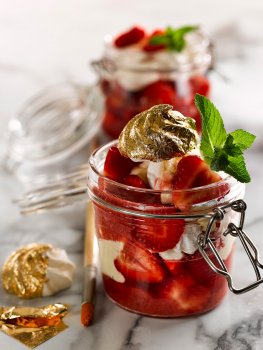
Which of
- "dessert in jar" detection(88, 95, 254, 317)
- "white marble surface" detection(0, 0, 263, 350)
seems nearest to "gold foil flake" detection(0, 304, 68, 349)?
"white marble surface" detection(0, 0, 263, 350)

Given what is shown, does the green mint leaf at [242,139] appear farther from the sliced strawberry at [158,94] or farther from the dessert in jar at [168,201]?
the sliced strawberry at [158,94]

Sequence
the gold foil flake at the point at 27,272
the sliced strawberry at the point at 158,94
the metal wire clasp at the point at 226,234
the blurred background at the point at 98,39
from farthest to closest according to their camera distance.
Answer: the blurred background at the point at 98,39, the sliced strawberry at the point at 158,94, the gold foil flake at the point at 27,272, the metal wire clasp at the point at 226,234

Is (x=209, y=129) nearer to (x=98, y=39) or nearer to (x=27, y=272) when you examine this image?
(x=27, y=272)

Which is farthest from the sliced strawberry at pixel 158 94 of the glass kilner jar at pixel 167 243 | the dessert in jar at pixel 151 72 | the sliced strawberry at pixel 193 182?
the sliced strawberry at pixel 193 182

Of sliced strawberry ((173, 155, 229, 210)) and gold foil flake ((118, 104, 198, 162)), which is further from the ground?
gold foil flake ((118, 104, 198, 162))

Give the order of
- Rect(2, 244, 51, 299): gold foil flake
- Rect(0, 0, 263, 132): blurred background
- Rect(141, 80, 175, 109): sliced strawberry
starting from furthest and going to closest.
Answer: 1. Rect(0, 0, 263, 132): blurred background
2. Rect(141, 80, 175, 109): sliced strawberry
3. Rect(2, 244, 51, 299): gold foil flake

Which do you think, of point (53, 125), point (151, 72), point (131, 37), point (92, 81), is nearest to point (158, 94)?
point (151, 72)

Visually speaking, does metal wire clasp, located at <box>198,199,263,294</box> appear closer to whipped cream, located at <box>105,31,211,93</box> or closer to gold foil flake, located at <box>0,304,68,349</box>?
gold foil flake, located at <box>0,304,68,349</box>
